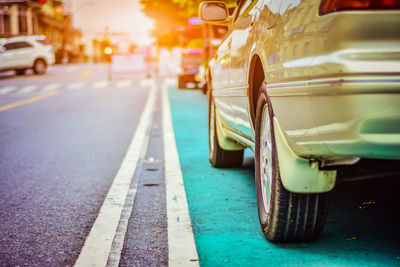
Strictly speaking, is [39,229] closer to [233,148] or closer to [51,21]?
[233,148]

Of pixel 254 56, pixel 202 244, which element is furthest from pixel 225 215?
pixel 254 56

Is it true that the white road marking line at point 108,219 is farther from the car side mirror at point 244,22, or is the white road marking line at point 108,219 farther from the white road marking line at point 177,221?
the car side mirror at point 244,22

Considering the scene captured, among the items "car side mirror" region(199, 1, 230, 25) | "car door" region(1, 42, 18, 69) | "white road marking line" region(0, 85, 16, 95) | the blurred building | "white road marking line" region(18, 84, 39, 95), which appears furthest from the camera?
the blurred building

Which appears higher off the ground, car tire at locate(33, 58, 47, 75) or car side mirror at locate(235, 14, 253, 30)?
car side mirror at locate(235, 14, 253, 30)

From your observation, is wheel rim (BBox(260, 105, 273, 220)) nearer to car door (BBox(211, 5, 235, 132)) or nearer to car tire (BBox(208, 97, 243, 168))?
car door (BBox(211, 5, 235, 132))

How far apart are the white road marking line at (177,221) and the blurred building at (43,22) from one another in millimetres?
33514

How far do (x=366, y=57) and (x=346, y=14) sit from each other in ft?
0.66

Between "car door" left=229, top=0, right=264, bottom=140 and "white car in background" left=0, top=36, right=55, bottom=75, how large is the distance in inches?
1192

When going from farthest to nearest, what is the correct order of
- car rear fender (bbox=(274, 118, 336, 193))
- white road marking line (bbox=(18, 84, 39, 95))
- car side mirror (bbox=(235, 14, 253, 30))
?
1. white road marking line (bbox=(18, 84, 39, 95))
2. car side mirror (bbox=(235, 14, 253, 30))
3. car rear fender (bbox=(274, 118, 336, 193))

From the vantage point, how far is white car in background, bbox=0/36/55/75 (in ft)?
109

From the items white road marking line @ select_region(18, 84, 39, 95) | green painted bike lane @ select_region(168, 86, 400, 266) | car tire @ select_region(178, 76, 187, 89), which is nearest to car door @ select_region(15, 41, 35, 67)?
white road marking line @ select_region(18, 84, 39, 95)

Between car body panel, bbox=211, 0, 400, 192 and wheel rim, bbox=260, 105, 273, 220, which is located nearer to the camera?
car body panel, bbox=211, 0, 400, 192

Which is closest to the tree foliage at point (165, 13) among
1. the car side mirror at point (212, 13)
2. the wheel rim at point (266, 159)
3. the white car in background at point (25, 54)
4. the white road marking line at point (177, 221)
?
the white car in background at point (25, 54)

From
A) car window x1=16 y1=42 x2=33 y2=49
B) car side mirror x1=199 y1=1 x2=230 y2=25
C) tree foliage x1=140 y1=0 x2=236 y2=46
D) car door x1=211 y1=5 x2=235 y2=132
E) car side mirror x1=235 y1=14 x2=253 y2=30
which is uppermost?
tree foliage x1=140 y1=0 x2=236 y2=46
